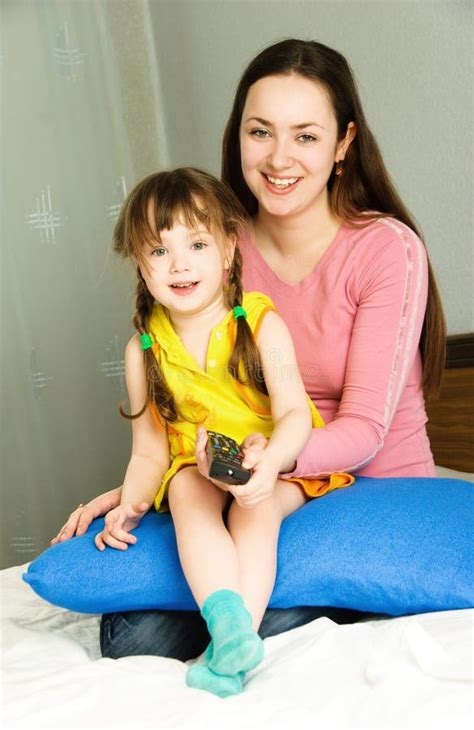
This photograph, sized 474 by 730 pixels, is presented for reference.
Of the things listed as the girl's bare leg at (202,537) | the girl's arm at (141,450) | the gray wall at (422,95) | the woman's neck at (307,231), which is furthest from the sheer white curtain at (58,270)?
the girl's bare leg at (202,537)

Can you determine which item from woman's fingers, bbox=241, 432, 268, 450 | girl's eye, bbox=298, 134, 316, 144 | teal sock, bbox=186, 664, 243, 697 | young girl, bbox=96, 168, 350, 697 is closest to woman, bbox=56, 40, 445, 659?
girl's eye, bbox=298, 134, 316, 144

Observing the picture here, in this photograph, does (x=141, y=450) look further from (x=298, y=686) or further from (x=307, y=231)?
(x=298, y=686)

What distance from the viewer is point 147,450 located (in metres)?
1.37

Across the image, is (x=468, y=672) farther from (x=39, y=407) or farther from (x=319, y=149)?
(x=39, y=407)

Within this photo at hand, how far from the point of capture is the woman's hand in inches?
51.7

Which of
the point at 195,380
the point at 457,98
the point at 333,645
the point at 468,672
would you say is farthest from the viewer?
the point at 457,98

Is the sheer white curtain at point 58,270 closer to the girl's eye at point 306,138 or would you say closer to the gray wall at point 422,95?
the gray wall at point 422,95

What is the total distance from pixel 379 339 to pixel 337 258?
0.17m

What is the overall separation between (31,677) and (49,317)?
1461 millimetres

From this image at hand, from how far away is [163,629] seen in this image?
1.15m

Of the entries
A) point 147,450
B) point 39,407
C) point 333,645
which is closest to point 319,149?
point 147,450

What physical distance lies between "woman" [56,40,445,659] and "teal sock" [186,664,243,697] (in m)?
0.44

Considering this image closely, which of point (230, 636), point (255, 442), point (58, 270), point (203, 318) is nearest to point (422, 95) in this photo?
point (203, 318)

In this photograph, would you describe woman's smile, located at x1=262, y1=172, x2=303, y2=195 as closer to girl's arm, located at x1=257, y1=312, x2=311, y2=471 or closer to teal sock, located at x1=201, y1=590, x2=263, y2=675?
girl's arm, located at x1=257, y1=312, x2=311, y2=471
